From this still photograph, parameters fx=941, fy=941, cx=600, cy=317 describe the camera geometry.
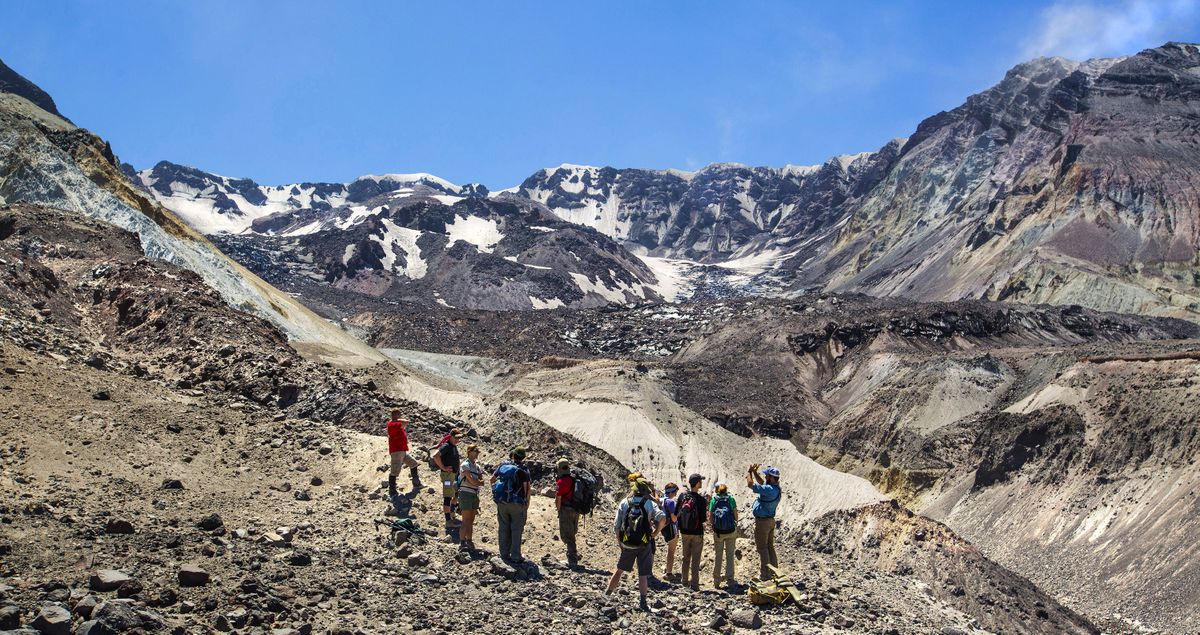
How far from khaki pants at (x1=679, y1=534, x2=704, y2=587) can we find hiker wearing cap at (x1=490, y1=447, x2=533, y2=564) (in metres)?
2.23

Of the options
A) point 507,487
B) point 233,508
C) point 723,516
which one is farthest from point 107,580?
point 723,516

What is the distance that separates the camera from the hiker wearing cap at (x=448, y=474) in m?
12.4

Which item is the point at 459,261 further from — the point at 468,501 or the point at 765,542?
the point at 468,501

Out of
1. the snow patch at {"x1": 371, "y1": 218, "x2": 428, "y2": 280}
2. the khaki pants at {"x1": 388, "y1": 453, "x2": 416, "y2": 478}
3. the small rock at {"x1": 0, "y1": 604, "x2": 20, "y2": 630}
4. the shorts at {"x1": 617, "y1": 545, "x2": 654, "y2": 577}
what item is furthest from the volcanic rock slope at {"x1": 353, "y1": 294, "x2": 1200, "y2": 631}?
the snow patch at {"x1": 371, "y1": 218, "x2": 428, "y2": 280}

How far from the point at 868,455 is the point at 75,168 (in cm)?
3794

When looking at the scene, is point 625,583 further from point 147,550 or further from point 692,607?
point 147,550

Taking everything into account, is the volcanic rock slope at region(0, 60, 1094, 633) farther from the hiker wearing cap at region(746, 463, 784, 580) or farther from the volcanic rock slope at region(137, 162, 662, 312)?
the volcanic rock slope at region(137, 162, 662, 312)

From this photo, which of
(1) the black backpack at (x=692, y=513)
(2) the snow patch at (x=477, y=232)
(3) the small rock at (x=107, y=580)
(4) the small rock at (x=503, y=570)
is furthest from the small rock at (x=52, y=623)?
(2) the snow patch at (x=477, y=232)

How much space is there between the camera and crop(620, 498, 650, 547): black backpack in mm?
10852

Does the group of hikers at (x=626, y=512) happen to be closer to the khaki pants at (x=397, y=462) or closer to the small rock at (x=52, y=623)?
the khaki pants at (x=397, y=462)

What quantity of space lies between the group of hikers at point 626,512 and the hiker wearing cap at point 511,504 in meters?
0.01

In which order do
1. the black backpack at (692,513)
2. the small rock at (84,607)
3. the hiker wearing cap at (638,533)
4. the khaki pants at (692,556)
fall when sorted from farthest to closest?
the black backpack at (692,513)
the khaki pants at (692,556)
the hiker wearing cap at (638,533)
the small rock at (84,607)

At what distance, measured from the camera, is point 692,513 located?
484 inches

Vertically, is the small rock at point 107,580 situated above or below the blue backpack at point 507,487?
below
